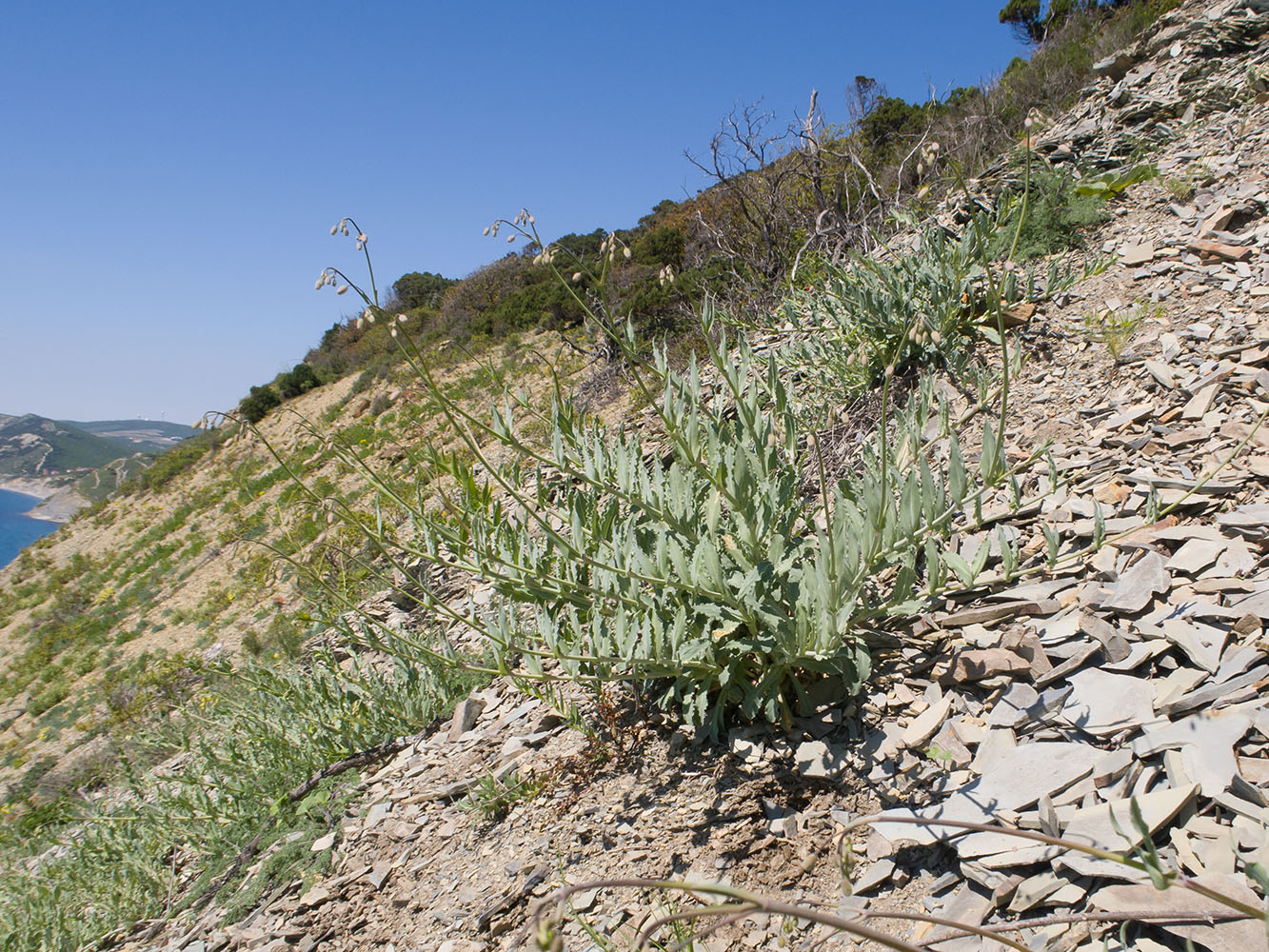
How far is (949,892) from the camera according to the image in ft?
5.34

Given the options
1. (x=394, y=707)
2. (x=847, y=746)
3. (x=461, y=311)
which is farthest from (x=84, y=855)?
(x=461, y=311)

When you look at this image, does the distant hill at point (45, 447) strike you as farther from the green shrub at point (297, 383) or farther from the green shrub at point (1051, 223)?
the green shrub at point (1051, 223)

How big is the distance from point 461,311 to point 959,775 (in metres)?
22.1

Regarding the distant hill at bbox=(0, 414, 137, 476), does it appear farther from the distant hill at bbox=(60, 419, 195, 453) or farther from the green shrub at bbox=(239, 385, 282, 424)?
the green shrub at bbox=(239, 385, 282, 424)

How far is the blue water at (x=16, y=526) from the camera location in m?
36.9

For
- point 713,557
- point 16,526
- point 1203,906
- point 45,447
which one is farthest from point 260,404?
point 45,447

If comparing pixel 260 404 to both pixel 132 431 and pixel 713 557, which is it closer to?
pixel 713 557

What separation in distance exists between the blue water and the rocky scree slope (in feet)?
120

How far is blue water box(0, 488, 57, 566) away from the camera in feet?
121

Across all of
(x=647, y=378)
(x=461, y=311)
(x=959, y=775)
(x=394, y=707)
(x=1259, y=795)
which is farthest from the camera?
(x=461, y=311)

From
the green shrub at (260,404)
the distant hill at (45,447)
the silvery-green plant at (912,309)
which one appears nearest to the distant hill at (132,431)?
the distant hill at (45,447)

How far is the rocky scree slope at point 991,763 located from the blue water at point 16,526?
1443 inches

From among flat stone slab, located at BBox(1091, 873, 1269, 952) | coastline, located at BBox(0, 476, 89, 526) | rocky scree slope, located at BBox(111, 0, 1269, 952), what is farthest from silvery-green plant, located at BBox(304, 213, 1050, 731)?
coastline, located at BBox(0, 476, 89, 526)

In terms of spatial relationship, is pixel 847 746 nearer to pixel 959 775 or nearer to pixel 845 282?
pixel 959 775
